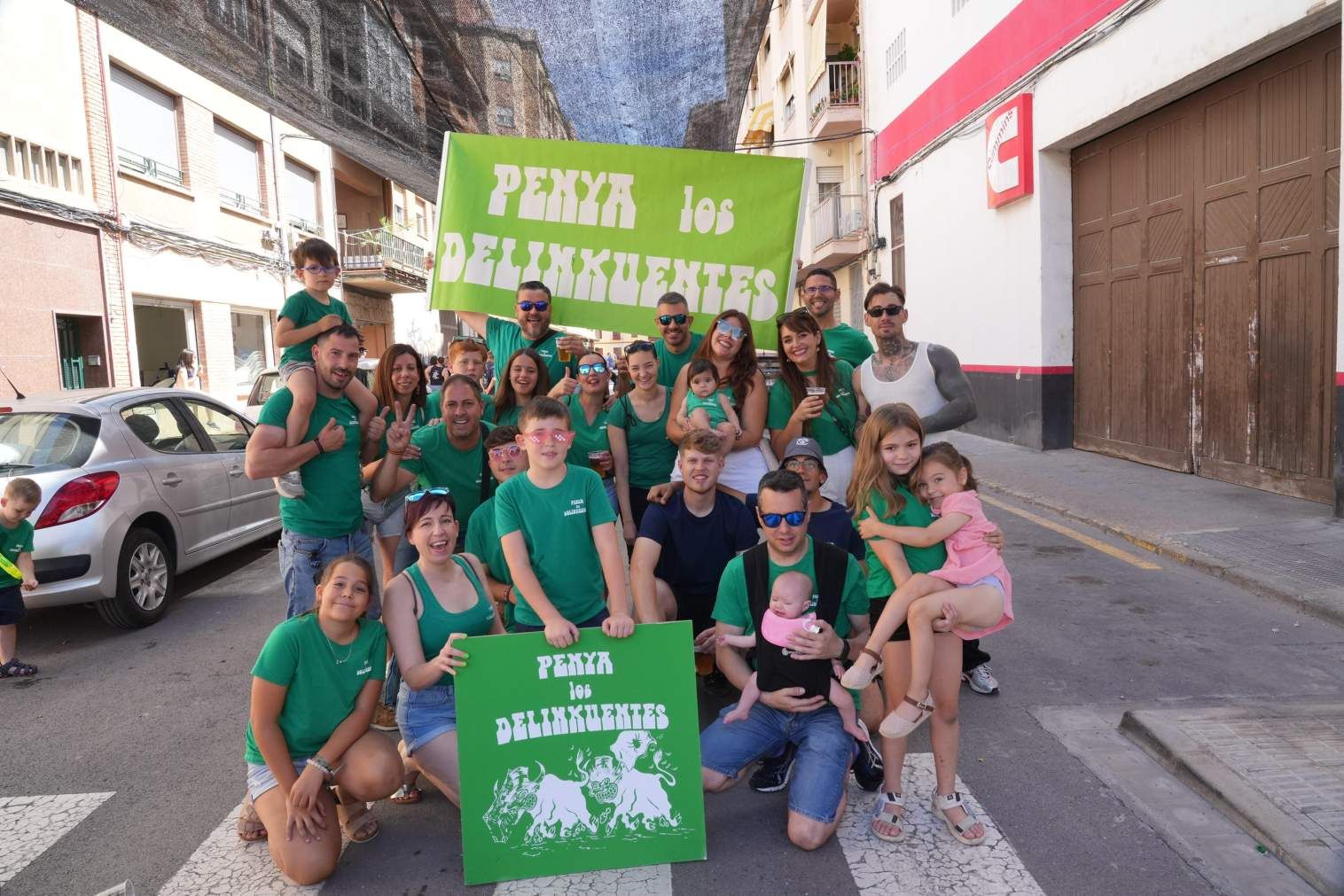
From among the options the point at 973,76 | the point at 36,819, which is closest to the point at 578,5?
the point at 36,819

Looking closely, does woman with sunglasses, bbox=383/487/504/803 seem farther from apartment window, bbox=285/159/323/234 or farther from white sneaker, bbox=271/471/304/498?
apartment window, bbox=285/159/323/234

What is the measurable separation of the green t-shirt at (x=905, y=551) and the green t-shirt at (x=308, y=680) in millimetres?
1924

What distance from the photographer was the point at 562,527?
3645mm

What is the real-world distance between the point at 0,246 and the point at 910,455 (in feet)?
49.7

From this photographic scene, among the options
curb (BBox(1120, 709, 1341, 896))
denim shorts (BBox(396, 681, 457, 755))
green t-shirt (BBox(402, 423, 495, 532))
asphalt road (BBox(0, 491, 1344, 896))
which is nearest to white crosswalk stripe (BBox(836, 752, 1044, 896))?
asphalt road (BBox(0, 491, 1344, 896))

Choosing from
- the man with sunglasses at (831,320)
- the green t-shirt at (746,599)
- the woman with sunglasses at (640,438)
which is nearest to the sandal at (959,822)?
the green t-shirt at (746,599)

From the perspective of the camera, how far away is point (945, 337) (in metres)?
16.1

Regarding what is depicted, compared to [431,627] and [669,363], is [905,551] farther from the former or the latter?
[669,363]

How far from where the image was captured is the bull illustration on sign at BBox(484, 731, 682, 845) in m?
2.98

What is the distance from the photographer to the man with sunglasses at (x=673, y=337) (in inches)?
197

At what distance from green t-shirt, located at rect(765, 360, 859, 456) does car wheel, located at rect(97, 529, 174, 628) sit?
420 cm

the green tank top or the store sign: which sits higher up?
the store sign

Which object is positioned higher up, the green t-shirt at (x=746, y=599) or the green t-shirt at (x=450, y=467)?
the green t-shirt at (x=450, y=467)

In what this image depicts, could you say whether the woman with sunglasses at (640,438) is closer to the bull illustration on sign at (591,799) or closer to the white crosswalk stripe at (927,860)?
the bull illustration on sign at (591,799)
